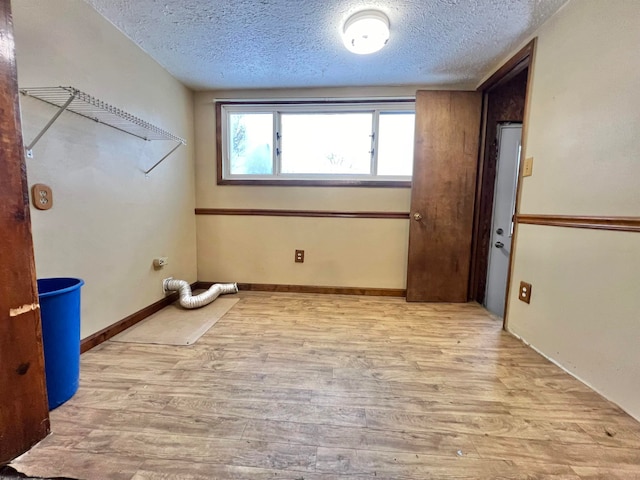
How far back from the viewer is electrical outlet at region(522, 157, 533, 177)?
1.80 metres

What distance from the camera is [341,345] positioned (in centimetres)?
175

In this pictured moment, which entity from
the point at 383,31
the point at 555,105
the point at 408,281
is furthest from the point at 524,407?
the point at 383,31

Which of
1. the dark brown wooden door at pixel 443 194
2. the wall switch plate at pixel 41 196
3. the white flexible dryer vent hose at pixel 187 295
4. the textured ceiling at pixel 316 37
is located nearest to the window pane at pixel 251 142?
the textured ceiling at pixel 316 37

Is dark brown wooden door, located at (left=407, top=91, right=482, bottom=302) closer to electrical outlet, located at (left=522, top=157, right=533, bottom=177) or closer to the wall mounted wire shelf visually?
electrical outlet, located at (left=522, top=157, right=533, bottom=177)

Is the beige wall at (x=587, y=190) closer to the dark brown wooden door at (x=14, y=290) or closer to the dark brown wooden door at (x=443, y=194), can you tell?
the dark brown wooden door at (x=443, y=194)

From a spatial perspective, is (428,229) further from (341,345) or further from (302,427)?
A: (302,427)

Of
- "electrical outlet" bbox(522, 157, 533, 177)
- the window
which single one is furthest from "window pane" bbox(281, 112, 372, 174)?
"electrical outlet" bbox(522, 157, 533, 177)

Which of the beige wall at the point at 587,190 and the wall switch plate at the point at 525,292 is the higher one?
the beige wall at the point at 587,190

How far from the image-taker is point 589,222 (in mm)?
1365

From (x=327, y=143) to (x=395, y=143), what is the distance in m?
0.68

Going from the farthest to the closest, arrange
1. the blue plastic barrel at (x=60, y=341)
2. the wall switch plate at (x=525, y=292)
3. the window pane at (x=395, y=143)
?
the window pane at (x=395, y=143)
the wall switch plate at (x=525, y=292)
the blue plastic barrel at (x=60, y=341)

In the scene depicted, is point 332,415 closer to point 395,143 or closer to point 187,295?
point 187,295

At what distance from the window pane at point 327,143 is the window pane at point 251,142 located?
0.17 metres

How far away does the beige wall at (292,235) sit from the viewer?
2.76 m
